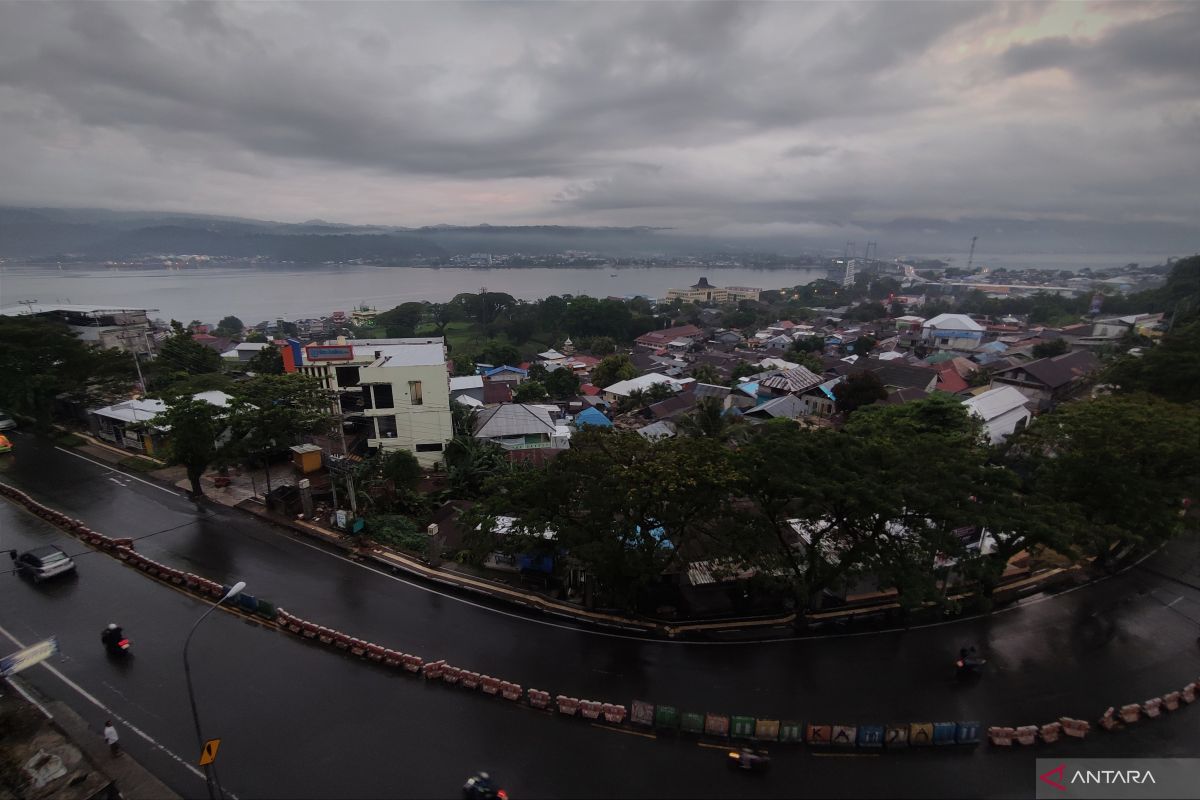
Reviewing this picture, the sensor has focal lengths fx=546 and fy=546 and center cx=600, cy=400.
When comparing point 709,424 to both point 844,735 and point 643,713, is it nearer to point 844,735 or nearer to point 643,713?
point 844,735

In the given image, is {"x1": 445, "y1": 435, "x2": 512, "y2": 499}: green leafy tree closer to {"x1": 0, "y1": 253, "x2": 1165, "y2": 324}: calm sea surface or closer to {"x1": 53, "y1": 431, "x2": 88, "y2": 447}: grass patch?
{"x1": 53, "y1": 431, "x2": 88, "y2": 447}: grass patch

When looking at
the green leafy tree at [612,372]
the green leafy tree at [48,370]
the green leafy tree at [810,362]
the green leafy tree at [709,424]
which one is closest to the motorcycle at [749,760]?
the green leafy tree at [709,424]

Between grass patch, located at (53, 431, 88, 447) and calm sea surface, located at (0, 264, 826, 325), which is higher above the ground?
calm sea surface, located at (0, 264, 826, 325)

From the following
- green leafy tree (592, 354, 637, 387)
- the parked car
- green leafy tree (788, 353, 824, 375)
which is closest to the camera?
the parked car

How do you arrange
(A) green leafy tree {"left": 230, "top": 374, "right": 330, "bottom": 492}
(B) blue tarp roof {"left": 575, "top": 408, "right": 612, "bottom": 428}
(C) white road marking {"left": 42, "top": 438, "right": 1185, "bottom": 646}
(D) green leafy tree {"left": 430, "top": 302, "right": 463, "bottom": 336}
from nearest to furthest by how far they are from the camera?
(C) white road marking {"left": 42, "top": 438, "right": 1185, "bottom": 646}, (A) green leafy tree {"left": 230, "top": 374, "right": 330, "bottom": 492}, (B) blue tarp roof {"left": 575, "top": 408, "right": 612, "bottom": 428}, (D) green leafy tree {"left": 430, "top": 302, "right": 463, "bottom": 336}

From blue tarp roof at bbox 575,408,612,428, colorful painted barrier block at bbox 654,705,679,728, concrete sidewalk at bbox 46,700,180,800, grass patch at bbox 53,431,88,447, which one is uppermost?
grass patch at bbox 53,431,88,447

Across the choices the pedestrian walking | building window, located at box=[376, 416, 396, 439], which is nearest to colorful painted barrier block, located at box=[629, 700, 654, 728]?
the pedestrian walking

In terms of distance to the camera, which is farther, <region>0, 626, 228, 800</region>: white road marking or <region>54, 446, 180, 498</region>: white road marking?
<region>54, 446, 180, 498</region>: white road marking

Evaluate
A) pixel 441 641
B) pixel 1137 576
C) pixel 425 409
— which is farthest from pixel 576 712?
pixel 1137 576
